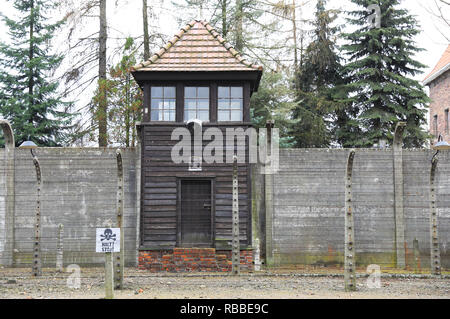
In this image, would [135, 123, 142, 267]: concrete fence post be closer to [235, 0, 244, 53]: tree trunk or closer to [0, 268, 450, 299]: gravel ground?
[0, 268, 450, 299]: gravel ground

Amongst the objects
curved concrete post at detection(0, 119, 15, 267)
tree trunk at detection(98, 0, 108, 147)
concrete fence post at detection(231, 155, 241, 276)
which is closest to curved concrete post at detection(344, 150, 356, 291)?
concrete fence post at detection(231, 155, 241, 276)

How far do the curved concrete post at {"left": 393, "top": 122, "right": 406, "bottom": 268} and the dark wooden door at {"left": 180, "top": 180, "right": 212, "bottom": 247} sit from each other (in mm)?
5089

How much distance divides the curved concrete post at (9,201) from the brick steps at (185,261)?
3.57 m

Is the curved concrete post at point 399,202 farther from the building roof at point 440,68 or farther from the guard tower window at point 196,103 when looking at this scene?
the building roof at point 440,68

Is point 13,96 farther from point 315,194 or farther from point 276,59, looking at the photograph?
point 315,194

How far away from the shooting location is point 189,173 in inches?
570

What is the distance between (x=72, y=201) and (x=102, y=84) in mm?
9143

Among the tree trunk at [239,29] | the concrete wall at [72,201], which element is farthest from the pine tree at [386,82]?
the concrete wall at [72,201]

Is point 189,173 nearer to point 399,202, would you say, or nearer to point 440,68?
point 399,202

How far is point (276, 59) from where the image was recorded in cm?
2480

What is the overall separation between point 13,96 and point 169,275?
1434 cm

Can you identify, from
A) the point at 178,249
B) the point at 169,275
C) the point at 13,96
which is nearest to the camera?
the point at 169,275

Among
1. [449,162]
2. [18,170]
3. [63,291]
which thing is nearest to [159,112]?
[18,170]

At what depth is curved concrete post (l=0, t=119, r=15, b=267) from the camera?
573 inches
